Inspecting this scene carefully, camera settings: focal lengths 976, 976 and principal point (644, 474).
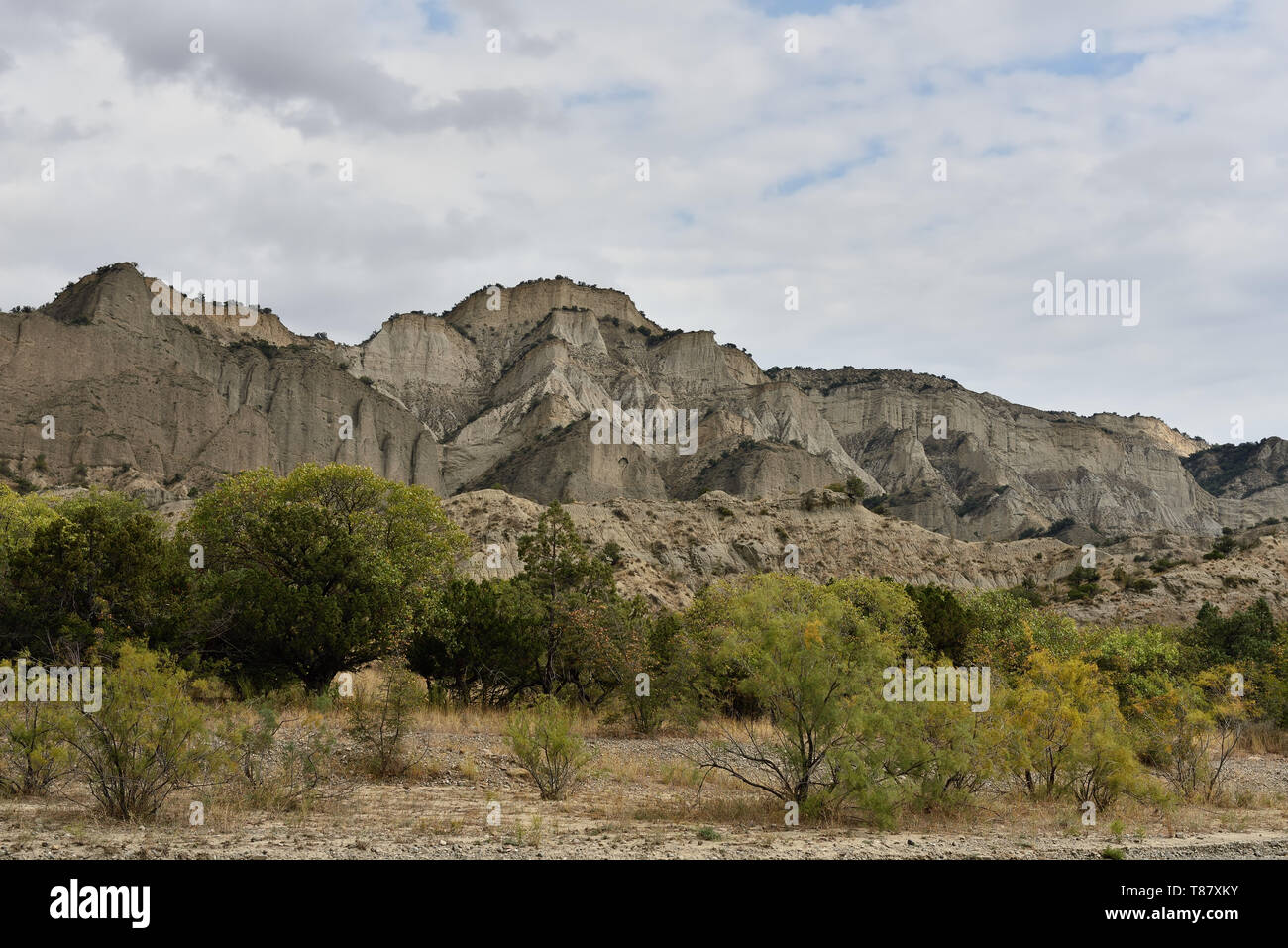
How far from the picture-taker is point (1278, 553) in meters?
69.4

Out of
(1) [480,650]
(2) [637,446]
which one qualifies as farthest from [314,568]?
(2) [637,446]

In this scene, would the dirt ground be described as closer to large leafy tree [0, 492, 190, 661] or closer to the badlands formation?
large leafy tree [0, 492, 190, 661]

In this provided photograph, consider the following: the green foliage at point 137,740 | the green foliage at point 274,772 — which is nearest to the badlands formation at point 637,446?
the green foliage at point 274,772

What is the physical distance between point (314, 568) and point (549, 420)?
9010cm

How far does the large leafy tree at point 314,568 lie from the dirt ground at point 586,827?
759 cm

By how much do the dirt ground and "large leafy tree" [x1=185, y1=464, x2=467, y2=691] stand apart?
7.59 m

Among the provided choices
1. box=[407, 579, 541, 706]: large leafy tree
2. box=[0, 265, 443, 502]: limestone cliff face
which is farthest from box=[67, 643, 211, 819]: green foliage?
box=[0, 265, 443, 502]: limestone cliff face

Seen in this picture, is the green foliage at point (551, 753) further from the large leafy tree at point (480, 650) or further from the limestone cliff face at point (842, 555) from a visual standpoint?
the limestone cliff face at point (842, 555)

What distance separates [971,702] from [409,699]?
9277mm

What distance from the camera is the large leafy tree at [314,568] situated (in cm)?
2370

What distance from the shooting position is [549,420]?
376 feet

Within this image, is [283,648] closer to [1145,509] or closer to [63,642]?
[63,642]
